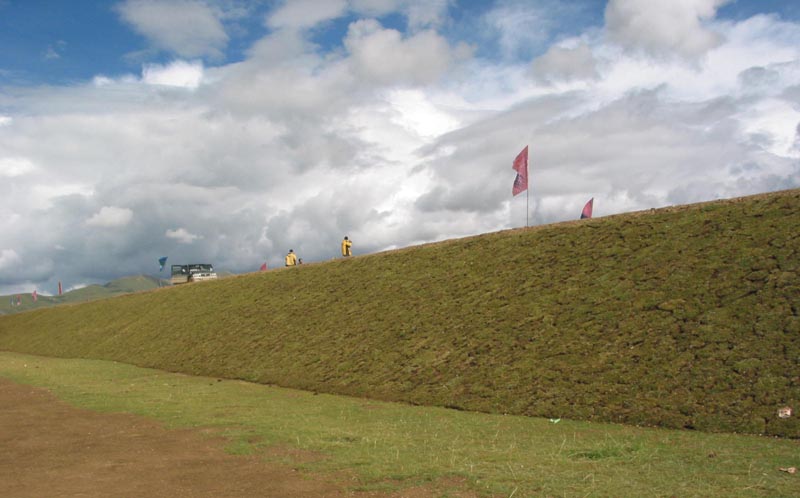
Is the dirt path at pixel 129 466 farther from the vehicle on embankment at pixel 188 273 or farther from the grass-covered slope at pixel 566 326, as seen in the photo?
the vehicle on embankment at pixel 188 273

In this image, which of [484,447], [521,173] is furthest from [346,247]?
[484,447]

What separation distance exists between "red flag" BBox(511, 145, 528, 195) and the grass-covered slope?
286cm

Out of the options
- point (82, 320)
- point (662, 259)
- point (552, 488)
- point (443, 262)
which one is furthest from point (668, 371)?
point (82, 320)

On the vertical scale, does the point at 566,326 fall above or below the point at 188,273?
below

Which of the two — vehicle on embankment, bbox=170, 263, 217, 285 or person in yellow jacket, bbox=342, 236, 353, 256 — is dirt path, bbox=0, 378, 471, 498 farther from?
vehicle on embankment, bbox=170, 263, 217, 285

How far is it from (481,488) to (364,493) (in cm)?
204

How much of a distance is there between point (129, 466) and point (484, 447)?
7954 millimetres

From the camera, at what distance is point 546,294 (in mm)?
27438

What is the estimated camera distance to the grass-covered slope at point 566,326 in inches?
707

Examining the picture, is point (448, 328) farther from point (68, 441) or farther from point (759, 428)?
point (68, 441)

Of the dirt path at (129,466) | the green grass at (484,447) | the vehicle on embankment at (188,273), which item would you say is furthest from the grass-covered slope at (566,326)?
the vehicle on embankment at (188,273)

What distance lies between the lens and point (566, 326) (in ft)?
78.8

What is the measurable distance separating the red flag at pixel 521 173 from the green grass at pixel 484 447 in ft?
A: 56.8

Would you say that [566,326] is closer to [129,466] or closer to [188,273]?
[129,466]
